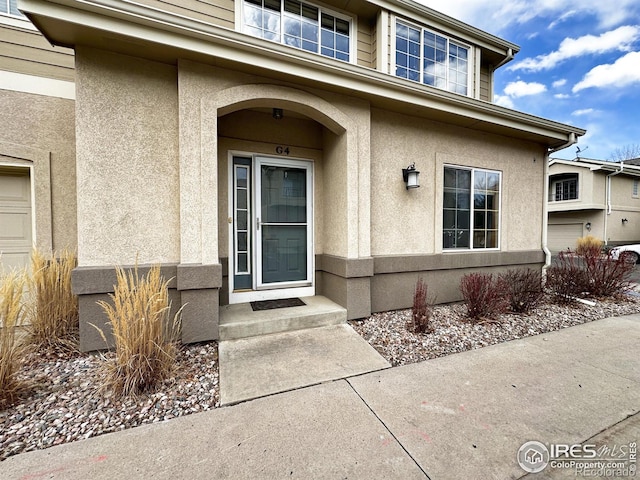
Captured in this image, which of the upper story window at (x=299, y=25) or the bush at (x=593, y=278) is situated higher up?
the upper story window at (x=299, y=25)

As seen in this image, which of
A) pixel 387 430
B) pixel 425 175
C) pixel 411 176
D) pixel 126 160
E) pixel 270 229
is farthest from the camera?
pixel 425 175

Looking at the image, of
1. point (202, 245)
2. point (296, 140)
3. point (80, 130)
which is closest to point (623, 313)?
point (296, 140)

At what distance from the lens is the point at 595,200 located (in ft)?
46.4

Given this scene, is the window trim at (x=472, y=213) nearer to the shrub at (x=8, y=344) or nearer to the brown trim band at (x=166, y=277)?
the brown trim band at (x=166, y=277)

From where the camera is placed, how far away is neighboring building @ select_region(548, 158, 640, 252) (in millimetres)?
14195

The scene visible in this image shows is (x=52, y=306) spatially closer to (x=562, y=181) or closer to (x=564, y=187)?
(x=564, y=187)

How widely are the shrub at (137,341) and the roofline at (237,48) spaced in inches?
97.5

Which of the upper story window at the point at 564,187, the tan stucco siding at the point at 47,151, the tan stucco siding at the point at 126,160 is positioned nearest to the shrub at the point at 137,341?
the tan stucco siding at the point at 126,160

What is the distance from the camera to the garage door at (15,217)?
374cm

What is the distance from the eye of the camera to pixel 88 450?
1.76 m

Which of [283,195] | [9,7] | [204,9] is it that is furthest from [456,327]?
[9,7]

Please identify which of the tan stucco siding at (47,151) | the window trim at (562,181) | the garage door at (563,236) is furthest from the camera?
the garage door at (563,236)

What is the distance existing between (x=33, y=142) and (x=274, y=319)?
13.2 ft

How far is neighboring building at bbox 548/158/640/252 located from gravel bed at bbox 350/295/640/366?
12974mm
